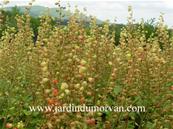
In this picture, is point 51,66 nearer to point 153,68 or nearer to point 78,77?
point 78,77

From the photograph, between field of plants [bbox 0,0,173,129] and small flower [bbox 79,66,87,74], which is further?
field of plants [bbox 0,0,173,129]

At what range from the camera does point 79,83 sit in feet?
11.9

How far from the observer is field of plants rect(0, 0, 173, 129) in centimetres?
372

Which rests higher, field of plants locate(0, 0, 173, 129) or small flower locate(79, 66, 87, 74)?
small flower locate(79, 66, 87, 74)

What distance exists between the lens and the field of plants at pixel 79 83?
146 inches

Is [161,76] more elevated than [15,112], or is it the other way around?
[161,76]

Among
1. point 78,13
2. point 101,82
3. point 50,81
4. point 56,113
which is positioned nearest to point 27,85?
point 101,82

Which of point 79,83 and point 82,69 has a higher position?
point 82,69

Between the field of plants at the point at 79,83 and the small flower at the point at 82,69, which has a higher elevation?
the small flower at the point at 82,69

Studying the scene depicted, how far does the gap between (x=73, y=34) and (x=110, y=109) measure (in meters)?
0.96

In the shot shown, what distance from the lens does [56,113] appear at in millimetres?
3402

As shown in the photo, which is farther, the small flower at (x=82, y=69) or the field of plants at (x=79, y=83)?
the field of plants at (x=79, y=83)

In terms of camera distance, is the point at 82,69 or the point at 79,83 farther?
the point at 79,83

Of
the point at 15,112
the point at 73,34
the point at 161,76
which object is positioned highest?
the point at 73,34
